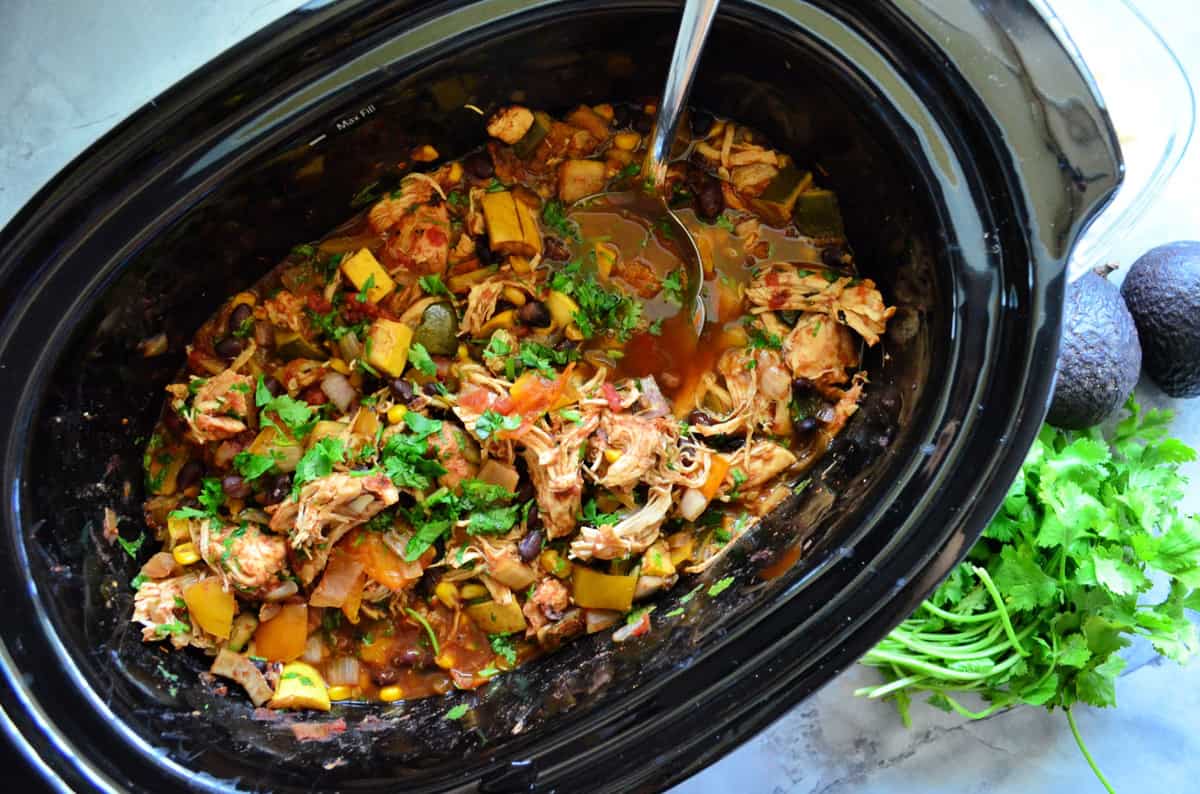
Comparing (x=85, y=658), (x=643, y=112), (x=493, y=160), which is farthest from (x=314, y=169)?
(x=85, y=658)

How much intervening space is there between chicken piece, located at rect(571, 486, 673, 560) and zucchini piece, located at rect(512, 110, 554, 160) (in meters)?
0.89

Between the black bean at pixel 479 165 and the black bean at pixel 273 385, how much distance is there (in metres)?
0.70

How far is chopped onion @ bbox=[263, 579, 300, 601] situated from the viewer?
221 centimetres

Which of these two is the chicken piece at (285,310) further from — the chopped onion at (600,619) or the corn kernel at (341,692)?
the chopped onion at (600,619)

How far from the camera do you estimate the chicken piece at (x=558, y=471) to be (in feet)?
7.30

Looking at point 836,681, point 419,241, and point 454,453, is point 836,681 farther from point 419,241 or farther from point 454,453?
point 419,241

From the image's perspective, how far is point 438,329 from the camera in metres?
2.32

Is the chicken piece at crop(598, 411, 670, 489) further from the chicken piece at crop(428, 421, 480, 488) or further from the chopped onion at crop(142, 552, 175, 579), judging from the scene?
the chopped onion at crop(142, 552, 175, 579)

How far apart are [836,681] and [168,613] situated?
1.73m

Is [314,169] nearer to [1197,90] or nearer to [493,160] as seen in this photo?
[493,160]

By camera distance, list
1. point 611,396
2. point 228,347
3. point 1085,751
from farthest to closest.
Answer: point 1085,751 < point 611,396 < point 228,347

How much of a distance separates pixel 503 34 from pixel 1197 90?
6.79 ft

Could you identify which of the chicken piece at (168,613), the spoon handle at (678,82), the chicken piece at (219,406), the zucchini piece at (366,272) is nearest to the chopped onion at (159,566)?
the chicken piece at (168,613)

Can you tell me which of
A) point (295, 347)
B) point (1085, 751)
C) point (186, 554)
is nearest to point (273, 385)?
point (295, 347)
